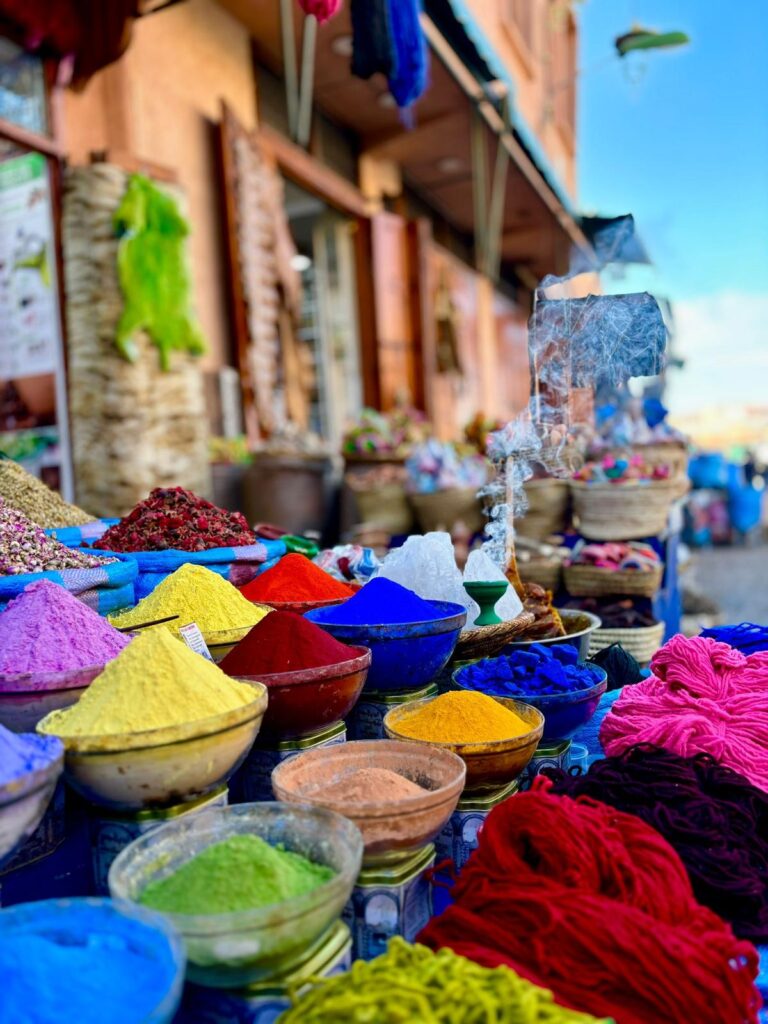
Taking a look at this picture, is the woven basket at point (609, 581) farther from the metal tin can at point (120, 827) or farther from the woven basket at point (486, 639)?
the metal tin can at point (120, 827)

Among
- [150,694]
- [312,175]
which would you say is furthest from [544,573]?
[312,175]

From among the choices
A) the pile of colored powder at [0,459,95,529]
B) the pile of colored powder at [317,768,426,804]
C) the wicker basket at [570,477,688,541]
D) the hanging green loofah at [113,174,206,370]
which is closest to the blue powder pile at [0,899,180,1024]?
the pile of colored powder at [317,768,426,804]

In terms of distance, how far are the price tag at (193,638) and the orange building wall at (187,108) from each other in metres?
3.33

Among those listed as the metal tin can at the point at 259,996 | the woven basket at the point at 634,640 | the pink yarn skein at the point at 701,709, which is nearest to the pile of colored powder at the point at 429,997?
the metal tin can at the point at 259,996

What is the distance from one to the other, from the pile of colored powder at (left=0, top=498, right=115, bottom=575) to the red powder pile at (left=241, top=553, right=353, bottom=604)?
278 mm

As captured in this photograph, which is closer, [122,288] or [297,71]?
[122,288]

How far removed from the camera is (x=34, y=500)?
5.90 feet

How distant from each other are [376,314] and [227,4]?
232 cm

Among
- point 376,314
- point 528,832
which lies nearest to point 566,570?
point 528,832

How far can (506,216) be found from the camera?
876 centimetres

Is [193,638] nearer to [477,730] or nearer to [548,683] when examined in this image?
[477,730]

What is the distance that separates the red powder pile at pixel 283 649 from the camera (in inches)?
43.4

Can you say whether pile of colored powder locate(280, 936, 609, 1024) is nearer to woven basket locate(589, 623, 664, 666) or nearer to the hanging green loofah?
woven basket locate(589, 623, 664, 666)

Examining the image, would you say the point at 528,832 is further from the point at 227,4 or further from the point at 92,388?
the point at 227,4
